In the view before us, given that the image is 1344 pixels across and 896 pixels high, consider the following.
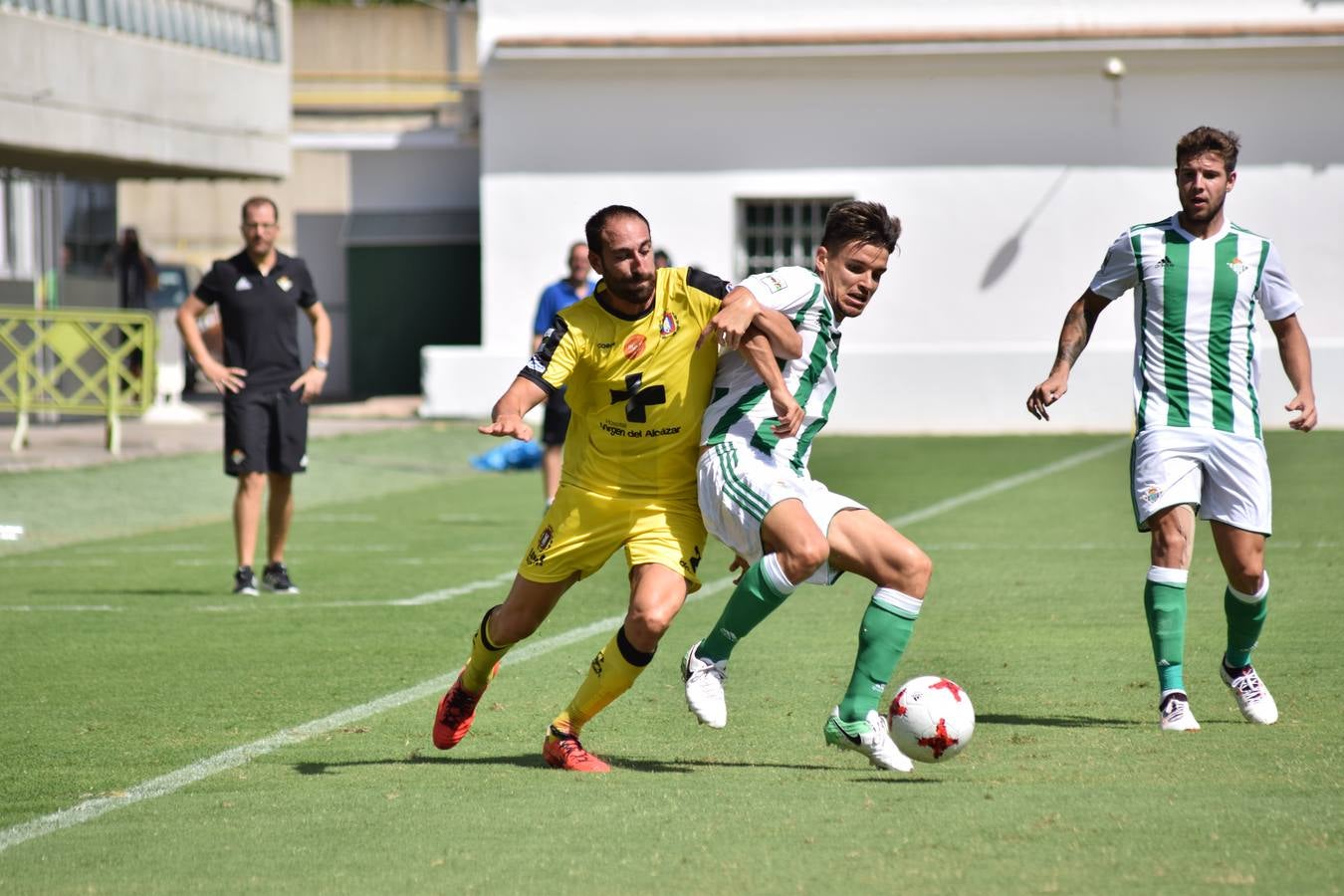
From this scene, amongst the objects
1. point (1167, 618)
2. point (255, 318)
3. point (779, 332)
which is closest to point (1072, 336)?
point (1167, 618)

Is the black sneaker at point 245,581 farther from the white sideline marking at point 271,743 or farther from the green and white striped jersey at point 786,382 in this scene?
the green and white striped jersey at point 786,382

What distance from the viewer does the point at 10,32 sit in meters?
21.9

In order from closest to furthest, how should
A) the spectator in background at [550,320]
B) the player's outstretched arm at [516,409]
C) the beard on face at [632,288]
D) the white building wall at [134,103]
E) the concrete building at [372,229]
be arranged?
1. the player's outstretched arm at [516,409]
2. the beard on face at [632,288]
3. the spectator in background at [550,320]
4. the white building wall at [134,103]
5. the concrete building at [372,229]

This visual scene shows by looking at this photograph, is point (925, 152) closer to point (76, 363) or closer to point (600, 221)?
point (76, 363)

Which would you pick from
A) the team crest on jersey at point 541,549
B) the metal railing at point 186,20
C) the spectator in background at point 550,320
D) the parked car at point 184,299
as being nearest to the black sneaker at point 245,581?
the spectator in background at point 550,320

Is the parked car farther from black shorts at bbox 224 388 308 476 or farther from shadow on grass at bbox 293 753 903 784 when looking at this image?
shadow on grass at bbox 293 753 903 784

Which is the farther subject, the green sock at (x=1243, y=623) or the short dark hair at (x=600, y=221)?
the green sock at (x=1243, y=623)

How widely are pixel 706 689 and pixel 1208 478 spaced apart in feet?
6.76

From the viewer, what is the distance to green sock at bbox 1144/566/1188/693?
677 cm

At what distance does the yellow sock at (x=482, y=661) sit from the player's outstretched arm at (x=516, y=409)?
791mm

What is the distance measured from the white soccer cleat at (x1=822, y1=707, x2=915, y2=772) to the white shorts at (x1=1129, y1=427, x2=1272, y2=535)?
1.45m

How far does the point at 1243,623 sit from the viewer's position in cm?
697

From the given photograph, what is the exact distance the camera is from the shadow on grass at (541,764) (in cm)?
617

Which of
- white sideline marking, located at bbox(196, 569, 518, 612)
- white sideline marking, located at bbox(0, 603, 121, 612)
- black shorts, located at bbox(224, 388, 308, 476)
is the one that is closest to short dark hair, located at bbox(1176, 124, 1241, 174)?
white sideline marking, located at bbox(196, 569, 518, 612)
